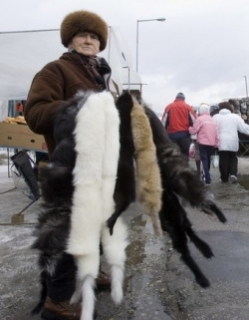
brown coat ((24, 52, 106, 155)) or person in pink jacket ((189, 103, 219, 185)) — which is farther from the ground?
brown coat ((24, 52, 106, 155))

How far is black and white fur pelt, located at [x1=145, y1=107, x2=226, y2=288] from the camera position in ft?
7.23

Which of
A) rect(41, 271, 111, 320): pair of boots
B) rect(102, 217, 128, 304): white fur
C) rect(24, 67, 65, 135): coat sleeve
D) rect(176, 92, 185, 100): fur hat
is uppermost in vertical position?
rect(176, 92, 185, 100): fur hat

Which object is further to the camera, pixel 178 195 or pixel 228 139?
pixel 228 139

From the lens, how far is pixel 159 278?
11.2ft

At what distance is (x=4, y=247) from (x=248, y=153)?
10607 millimetres

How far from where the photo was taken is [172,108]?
8469 millimetres

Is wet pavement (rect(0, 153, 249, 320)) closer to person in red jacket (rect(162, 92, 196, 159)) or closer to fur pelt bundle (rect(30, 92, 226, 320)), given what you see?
fur pelt bundle (rect(30, 92, 226, 320))

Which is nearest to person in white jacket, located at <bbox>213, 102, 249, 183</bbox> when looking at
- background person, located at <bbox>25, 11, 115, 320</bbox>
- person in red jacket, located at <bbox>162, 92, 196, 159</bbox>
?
person in red jacket, located at <bbox>162, 92, 196, 159</bbox>

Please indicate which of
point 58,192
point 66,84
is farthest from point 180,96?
point 58,192

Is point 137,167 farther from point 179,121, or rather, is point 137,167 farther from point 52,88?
point 179,121

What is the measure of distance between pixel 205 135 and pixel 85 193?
21.7ft

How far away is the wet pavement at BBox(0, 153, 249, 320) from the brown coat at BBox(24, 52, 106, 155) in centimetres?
73

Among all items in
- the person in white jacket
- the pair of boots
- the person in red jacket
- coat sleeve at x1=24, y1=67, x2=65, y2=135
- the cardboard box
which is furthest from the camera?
the person in white jacket

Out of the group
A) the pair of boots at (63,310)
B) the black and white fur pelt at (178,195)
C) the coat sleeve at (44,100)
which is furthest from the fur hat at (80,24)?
the pair of boots at (63,310)
